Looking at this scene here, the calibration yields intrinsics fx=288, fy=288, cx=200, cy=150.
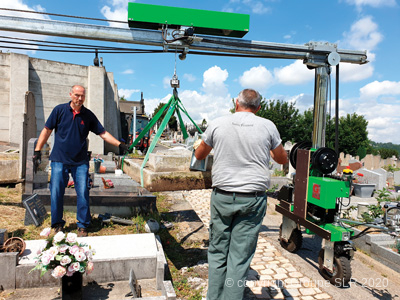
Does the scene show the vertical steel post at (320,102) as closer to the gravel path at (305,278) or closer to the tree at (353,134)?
the gravel path at (305,278)

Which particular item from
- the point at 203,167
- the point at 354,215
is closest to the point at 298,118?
the point at 354,215

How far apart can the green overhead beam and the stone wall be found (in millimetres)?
9644

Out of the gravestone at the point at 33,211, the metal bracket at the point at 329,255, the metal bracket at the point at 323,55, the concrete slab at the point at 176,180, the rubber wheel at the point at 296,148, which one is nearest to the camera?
the metal bracket at the point at 329,255

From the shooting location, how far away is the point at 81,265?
2740mm

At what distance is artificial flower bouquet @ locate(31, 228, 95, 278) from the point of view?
8.63 ft

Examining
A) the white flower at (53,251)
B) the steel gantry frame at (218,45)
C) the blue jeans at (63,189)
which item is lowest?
the white flower at (53,251)

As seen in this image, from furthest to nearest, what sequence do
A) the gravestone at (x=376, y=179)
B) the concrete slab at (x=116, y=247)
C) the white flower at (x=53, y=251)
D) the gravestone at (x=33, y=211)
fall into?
the gravestone at (x=376, y=179), the gravestone at (x=33, y=211), the concrete slab at (x=116, y=247), the white flower at (x=53, y=251)

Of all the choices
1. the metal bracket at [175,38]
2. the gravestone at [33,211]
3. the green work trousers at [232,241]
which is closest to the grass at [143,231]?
the gravestone at [33,211]

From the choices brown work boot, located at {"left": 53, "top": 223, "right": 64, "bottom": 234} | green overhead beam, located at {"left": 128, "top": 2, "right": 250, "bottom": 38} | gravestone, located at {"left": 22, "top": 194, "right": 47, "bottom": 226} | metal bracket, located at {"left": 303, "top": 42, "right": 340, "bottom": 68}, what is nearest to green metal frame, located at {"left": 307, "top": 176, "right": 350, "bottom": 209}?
metal bracket, located at {"left": 303, "top": 42, "right": 340, "bottom": 68}

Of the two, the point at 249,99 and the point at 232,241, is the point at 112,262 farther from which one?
the point at 249,99

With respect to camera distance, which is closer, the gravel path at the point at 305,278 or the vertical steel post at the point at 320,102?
the gravel path at the point at 305,278

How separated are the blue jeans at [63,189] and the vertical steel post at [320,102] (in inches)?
151

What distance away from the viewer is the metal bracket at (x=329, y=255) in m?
3.97

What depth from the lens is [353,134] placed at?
143ft
